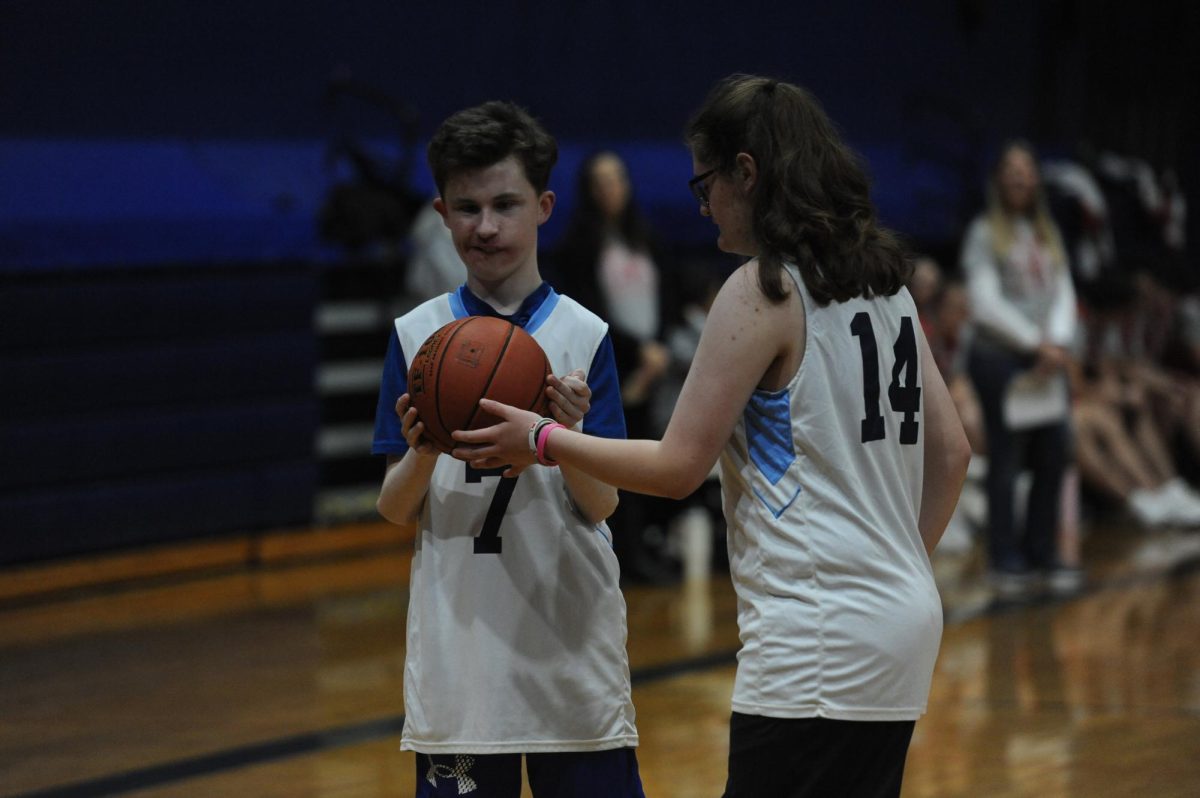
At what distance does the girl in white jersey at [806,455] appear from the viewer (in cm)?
240

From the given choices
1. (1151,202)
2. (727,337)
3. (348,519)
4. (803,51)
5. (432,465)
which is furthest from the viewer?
(1151,202)

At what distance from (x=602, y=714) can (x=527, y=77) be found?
7.63m

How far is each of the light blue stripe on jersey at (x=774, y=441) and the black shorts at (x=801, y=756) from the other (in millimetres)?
297

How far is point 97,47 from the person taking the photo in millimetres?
7883

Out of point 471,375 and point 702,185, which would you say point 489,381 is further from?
point 702,185

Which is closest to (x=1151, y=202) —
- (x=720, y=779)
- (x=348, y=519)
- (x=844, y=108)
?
(x=844, y=108)

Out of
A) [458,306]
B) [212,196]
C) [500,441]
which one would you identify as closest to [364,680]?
[458,306]

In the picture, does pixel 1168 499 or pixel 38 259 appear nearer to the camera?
pixel 38 259

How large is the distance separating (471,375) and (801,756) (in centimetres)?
74

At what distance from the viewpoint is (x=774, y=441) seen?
8.02ft

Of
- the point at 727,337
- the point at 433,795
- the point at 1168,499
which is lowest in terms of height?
Result: the point at 1168,499

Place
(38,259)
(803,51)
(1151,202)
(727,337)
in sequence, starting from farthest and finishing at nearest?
1. (1151,202)
2. (803,51)
3. (38,259)
4. (727,337)

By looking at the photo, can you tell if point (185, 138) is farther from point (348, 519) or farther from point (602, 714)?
point (602, 714)

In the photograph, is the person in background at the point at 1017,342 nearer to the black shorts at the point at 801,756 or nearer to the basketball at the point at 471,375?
the basketball at the point at 471,375
